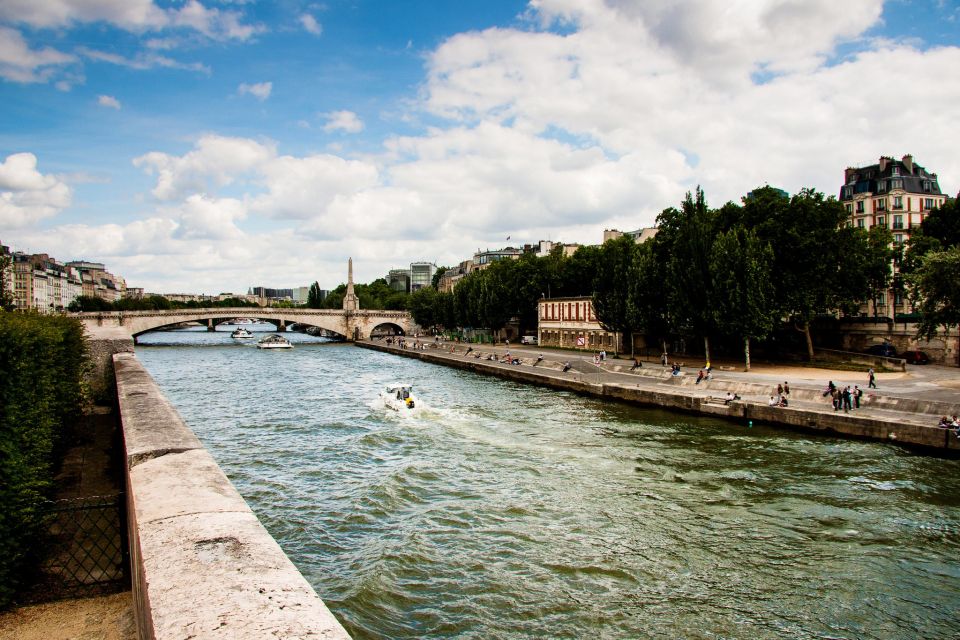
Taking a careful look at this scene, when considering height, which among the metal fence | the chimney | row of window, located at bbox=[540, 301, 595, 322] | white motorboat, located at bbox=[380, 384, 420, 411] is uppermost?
the chimney

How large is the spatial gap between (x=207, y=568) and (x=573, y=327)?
202 ft

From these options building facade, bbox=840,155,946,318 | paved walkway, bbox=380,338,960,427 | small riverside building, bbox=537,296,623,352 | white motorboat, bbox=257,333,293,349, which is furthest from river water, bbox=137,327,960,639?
white motorboat, bbox=257,333,293,349

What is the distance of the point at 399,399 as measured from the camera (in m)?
33.1

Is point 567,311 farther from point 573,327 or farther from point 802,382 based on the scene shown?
point 802,382

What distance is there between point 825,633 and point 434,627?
6.69m

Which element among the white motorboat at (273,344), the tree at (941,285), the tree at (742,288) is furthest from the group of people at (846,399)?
the white motorboat at (273,344)

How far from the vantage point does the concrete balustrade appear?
10.9 feet

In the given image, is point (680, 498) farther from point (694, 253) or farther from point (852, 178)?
point (852, 178)

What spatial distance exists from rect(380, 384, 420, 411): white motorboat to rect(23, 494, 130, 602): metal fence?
22914 millimetres

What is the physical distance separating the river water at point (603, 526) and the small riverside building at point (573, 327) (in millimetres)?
31471

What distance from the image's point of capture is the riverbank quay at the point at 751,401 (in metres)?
23.9

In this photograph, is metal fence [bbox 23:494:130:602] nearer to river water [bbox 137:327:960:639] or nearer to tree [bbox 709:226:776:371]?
river water [bbox 137:327:960:639]

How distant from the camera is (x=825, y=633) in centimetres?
1077

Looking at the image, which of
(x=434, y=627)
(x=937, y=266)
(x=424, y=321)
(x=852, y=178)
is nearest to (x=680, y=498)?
(x=434, y=627)
